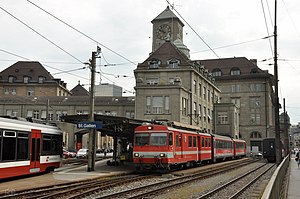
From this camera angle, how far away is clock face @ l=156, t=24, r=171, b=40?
8838 centimetres

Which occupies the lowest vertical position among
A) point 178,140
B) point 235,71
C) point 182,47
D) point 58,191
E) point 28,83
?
point 58,191

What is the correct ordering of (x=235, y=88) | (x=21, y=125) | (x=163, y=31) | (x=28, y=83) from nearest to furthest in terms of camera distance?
1. (x=21, y=125)
2. (x=163, y=31)
3. (x=28, y=83)
4. (x=235, y=88)

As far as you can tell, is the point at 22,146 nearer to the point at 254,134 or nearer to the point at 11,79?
the point at 254,134

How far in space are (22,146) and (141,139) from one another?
7907mm

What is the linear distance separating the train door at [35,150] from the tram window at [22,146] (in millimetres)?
544

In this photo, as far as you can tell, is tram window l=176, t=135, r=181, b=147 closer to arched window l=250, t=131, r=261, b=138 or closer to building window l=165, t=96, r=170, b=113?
building window l=165, t=96, r=170, b=113

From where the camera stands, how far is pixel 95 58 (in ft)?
79.3

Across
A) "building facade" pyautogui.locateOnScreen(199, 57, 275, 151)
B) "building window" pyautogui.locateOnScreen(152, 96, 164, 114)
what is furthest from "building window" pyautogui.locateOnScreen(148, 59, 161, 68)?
"building facade" pyautogui.locateOnScreen(199, 57, 275, 151)

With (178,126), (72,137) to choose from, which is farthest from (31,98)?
(178,126)

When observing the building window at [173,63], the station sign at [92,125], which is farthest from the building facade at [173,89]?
the station sign at [92,125]

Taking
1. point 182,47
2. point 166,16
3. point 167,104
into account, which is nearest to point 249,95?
point 182,47

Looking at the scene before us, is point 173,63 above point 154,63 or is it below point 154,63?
below

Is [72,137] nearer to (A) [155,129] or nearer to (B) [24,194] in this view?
(A) [155,129]

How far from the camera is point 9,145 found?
17609 mm
